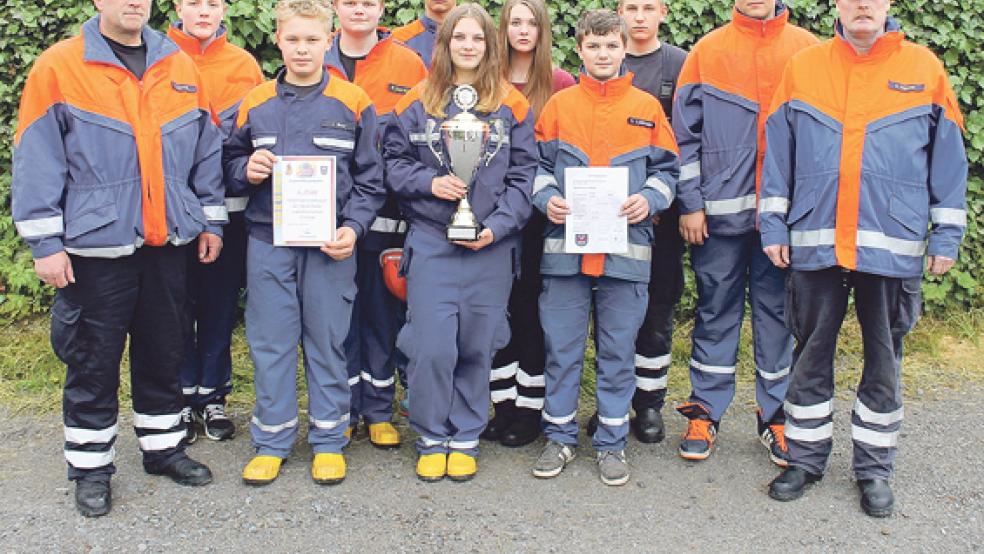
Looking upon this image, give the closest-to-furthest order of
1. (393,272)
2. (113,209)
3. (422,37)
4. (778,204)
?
(113,209), (778,204), (393,272), (422,37)

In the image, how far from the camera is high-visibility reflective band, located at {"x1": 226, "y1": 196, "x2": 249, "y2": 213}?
4773 mm

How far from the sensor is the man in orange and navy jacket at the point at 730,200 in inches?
185

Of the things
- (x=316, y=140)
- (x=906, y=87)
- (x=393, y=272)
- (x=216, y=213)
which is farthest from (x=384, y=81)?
(x=906, y=87)

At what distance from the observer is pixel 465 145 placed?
4.49 meters

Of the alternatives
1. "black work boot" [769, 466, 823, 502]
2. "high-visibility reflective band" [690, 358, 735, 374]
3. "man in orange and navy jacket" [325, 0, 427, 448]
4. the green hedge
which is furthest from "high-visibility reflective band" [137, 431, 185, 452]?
"black work boot" [769, 466, 823, 502]

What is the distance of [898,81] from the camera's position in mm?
4164

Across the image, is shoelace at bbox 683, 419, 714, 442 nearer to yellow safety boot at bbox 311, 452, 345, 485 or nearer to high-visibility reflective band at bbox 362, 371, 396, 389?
high-visibility reflective band at bbox 362, 371, 396, 389

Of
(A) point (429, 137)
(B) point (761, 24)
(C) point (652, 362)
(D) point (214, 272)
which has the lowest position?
(C) point (652, 362)

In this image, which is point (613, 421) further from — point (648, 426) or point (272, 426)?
point (272, 426)

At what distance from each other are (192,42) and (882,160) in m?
3.35

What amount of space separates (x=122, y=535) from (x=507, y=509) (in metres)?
1.66

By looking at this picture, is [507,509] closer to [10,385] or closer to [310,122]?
[310,122]

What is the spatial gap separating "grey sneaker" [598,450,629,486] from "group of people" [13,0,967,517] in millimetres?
11

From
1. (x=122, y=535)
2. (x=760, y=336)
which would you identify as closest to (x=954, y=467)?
(x=760, y=336)
